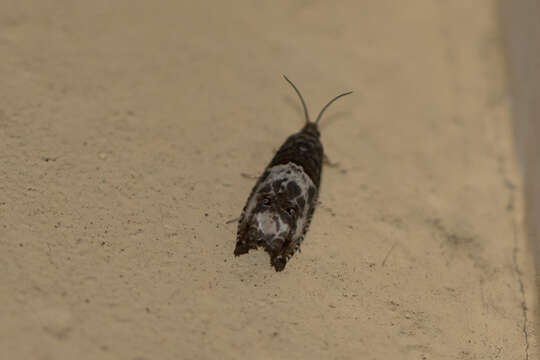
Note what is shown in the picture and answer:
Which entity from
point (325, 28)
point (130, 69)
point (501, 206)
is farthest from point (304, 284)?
point (325, 28)

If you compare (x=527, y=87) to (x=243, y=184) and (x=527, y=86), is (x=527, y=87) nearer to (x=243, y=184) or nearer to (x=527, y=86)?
(x=527, y=86)

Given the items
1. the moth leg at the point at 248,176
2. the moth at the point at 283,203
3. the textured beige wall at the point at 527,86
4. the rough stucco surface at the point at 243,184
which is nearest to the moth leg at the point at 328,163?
the rough stucco surface at the point at 243,184

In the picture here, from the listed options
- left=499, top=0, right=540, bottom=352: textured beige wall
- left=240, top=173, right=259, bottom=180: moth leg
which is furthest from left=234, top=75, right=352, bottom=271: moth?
left=499, top=0, right=540, bottom=352: textured beige wall

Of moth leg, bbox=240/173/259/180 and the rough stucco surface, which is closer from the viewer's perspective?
the rough stucco surface

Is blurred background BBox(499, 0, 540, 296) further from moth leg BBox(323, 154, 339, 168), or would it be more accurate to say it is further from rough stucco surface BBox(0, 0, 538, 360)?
moth leg BBox(323, 154, 339, 168)

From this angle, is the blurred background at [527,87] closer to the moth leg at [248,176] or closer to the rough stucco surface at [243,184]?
the rough stucco surface at [243,184]
